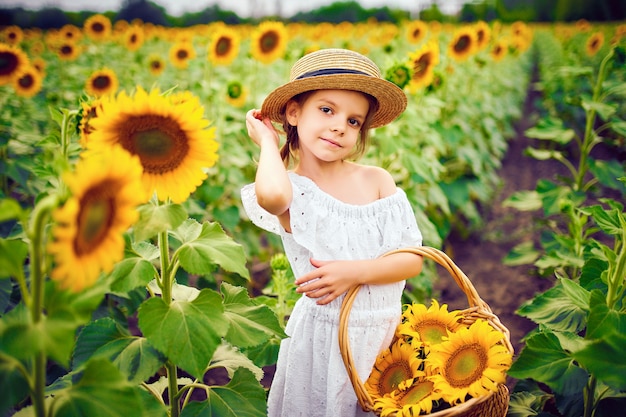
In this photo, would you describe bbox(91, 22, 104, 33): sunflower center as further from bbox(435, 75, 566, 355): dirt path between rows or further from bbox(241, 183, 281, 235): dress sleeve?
bbox(241, 183, 281, 235): dress sleeve

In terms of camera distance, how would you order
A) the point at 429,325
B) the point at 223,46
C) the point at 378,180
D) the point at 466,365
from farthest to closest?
1. the point at 223,46
2. the point at 378,180
3. the point at 429,325
4. the point at 466,365

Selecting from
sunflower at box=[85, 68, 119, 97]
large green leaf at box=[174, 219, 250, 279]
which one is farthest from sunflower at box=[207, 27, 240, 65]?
large green leaf at box=[174, 219, 250, 279]

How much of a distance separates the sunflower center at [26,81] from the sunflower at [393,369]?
3.56 meters

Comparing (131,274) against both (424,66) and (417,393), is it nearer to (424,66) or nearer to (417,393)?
(417,393)

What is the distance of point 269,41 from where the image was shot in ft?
13.9

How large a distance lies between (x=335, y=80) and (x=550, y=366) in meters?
1.07

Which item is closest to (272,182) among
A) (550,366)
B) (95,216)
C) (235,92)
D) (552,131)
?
(95,216)

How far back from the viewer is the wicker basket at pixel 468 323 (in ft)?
4.58

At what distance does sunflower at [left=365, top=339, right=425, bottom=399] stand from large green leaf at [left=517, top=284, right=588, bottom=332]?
0.43m

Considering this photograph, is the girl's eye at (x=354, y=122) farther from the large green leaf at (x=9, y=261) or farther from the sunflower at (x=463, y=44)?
the sunflower at (x=463, y=44)

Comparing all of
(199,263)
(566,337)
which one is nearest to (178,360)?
(199,263)

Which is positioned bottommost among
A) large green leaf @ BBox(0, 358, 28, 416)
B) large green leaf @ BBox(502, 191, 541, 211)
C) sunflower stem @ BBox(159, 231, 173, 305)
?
large green leaf @ BBox(502, 191, 541, 211)

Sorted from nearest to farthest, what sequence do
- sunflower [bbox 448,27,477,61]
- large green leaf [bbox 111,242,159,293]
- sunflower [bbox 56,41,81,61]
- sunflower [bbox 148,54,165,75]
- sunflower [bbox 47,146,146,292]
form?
sunflower [bbox 47,146,146,292] < large green leaf [bbox 111,242,159,293] < sunflower [bbox 448,27,477,61] < sunflower [bbox 148,54,165,75] < sunflower [bbox 56,41,81,61]

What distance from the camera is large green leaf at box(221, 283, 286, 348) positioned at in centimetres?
133
